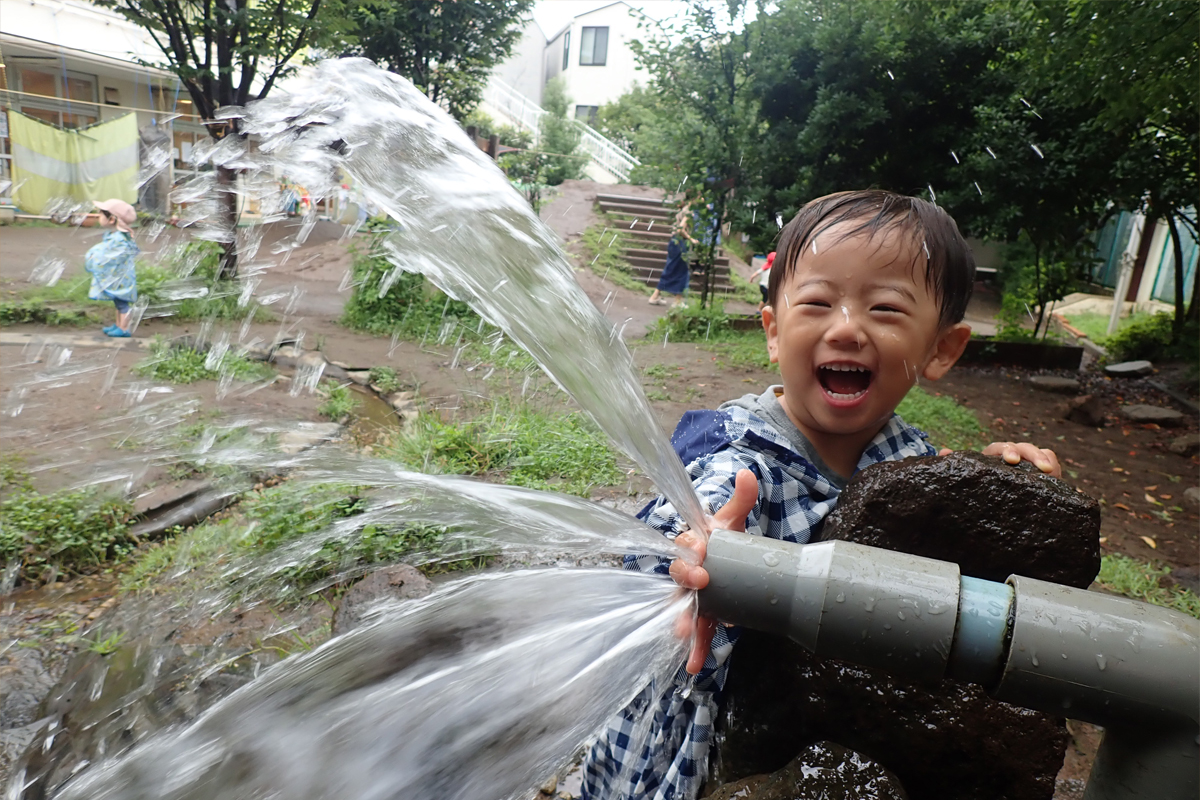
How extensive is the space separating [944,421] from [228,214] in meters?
8.70

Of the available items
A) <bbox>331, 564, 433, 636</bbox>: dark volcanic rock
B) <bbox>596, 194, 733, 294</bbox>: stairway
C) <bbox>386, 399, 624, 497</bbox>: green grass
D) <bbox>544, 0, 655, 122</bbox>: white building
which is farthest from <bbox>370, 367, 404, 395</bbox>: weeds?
<bbox>544, 0, 655, 122</bbox>: white building

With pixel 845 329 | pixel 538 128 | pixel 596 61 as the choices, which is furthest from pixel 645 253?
pixel 596 61

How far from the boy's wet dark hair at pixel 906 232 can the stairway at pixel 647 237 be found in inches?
509

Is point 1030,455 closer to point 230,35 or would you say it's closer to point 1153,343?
point 230,35

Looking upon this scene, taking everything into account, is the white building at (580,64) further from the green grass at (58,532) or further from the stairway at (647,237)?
the green grass at (58,532)

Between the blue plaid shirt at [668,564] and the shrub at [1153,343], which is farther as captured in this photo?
the shrub at [1153,343]

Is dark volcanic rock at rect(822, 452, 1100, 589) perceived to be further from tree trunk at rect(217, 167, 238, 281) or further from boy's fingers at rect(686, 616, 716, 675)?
tree trunk at rect(217, 167, 238, 281)

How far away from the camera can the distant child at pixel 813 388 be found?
153 cm

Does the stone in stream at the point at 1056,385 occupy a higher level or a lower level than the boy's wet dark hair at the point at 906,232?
lower

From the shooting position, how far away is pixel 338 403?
6785 millimetres

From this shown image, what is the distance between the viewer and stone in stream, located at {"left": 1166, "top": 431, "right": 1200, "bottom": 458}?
25.3ft

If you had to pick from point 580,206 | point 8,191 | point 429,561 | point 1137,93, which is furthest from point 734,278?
point 429,561

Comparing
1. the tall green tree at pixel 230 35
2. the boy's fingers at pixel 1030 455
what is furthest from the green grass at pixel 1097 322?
the boy's fingers at pixel 1030 455

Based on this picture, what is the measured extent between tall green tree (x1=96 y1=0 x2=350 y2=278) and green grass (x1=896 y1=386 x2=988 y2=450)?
7.48 metres
